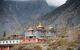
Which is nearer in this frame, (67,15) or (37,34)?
(37,34)

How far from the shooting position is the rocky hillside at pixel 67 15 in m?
70.4

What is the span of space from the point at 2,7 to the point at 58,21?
17558 millimetres

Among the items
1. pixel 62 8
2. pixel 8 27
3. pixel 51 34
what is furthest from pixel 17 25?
pixel 51 34

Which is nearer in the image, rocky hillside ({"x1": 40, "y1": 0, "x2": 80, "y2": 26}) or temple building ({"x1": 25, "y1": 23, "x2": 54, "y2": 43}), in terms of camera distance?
temple building ({"x1": 25, "y1": 23, "x2": 54, "y2": 43})

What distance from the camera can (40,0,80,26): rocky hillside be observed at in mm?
70438

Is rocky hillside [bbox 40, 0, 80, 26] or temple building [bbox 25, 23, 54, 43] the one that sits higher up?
rocky hillside [bbox 40, 0, 80, 26]

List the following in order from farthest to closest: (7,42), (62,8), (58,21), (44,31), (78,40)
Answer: (62,8) → (58,21) → (44,31) → (7,42) → (78,40)

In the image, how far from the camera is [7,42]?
124ft

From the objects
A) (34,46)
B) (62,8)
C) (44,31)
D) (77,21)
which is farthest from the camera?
(62,8)

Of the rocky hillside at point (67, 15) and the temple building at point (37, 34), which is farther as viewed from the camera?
the rocky hillside at point (67, 15)

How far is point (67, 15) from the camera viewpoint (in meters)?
75.1

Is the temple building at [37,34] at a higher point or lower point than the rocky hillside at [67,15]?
lower

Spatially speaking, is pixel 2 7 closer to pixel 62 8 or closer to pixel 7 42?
pixel 62 8

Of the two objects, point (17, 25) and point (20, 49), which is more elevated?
point (17, 25)
